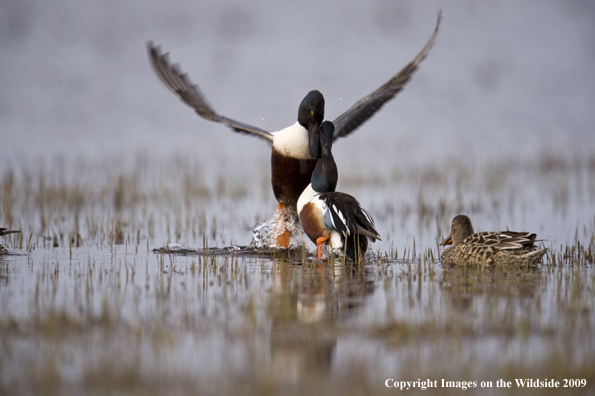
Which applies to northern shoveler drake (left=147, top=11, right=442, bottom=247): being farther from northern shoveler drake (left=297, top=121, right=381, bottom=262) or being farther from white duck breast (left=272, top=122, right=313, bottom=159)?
northern shoveler drake (left=297, top=121, right=381, bottom=262)

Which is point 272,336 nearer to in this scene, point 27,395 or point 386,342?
point 386,342

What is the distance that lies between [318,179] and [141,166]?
17.5 feet

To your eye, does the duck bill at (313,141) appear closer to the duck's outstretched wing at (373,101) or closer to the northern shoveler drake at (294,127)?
the northern shoveler drake at (294,127)

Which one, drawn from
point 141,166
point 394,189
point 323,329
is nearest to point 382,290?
point 323,329

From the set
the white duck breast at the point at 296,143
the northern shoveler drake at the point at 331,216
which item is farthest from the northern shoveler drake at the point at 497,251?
the white duck breast at the point at 296,143

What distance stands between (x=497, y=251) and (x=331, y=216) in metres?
1.31

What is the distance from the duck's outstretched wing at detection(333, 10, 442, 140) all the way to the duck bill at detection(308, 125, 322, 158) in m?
0.75

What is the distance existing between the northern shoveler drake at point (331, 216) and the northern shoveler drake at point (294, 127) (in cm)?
33

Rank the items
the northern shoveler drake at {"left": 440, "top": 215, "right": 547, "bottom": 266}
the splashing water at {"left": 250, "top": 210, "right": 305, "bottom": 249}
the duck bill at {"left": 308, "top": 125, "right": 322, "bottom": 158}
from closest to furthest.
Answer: the northern shoveler drake at {"left": 440, "top": 215, "right": 547, "bottom": 266}, the duck bill at {"left": 308, "top": 125, "right": 322, "bottom": 158}, the splashing water at {"left": 250, "top": 210, "right": 305, "bottom": 249}

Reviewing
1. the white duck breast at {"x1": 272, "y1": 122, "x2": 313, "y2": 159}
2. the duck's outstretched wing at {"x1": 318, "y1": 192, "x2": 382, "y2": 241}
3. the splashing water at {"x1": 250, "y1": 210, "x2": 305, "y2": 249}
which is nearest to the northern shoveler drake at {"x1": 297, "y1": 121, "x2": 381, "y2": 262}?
the duck's outstretched wing at {"x1": 318, "y1": 192, "x2": 382, "y2": 241}

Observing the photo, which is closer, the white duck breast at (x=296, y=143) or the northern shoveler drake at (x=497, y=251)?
the northern shoveler drake at (x=497, y=251)

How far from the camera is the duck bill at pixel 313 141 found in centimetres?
641

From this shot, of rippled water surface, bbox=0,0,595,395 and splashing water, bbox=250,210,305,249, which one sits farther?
splashing water, bbox=250,210,305,249

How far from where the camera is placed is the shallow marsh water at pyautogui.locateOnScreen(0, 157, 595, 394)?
113 inches
